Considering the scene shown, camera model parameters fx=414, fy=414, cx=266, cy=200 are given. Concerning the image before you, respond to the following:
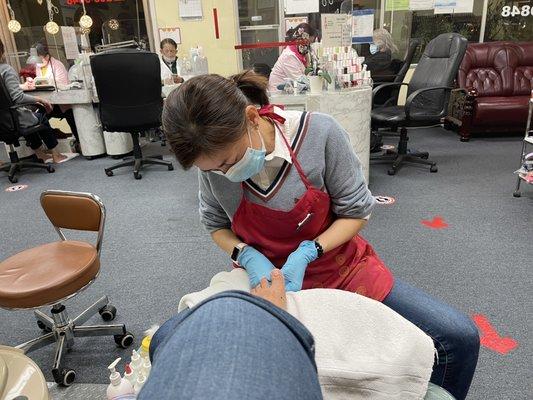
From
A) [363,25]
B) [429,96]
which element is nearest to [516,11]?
[363,25]

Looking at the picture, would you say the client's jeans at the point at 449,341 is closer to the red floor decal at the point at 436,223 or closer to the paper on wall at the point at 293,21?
the red floor decal at the point at 436,223

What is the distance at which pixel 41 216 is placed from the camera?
10.1 feet

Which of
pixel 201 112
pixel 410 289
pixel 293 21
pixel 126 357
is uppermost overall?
pixel 293 21

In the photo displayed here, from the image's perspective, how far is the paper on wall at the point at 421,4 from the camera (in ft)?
16.4

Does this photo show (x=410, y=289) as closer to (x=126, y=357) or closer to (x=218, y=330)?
(x=218, y=330)

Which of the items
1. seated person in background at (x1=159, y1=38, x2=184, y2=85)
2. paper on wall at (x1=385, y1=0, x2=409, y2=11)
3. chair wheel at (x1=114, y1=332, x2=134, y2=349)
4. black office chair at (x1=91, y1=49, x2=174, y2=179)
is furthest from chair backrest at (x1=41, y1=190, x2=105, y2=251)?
paper on wall at (x1=385, y1=0, x2=409, y2=11)

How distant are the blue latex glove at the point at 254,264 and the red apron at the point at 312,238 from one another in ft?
0.16

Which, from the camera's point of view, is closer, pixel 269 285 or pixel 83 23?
pixel 269 285

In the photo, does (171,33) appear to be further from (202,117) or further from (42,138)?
(202,117)

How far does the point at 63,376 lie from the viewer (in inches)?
59.3

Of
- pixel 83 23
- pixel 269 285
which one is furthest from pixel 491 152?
pixel 83 23

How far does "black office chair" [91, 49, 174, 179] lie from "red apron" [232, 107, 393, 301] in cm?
241

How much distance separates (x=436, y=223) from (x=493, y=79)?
288 cm

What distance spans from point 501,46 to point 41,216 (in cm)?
491
